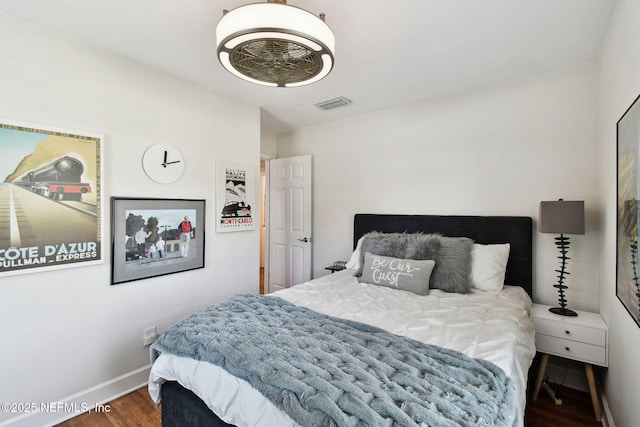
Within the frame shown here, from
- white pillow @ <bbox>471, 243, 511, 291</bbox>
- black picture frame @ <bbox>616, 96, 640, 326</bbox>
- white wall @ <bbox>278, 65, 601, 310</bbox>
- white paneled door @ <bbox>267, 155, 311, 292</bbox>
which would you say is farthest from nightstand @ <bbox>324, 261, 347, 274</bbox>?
black picture frame @ <bbox>616, 96, 640, 326</bbox>

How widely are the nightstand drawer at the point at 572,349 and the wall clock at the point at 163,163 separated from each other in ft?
10.3

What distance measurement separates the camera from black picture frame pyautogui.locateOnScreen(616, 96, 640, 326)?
50.2 inches

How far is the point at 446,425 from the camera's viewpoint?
2.91 ft

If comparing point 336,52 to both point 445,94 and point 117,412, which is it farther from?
point 117,412

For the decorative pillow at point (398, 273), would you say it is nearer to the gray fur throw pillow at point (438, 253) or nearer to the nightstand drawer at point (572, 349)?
the gray fur throw pillow at point (438, 253)

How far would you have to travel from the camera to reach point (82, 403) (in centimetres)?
207

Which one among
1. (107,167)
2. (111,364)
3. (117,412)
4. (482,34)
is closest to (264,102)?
(107,167)

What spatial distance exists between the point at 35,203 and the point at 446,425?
2486 millimetres

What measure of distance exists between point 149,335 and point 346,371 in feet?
6.60

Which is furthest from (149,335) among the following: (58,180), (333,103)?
(333,103)

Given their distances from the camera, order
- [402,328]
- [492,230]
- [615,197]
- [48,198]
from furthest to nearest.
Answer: [492,230], [48,198], [615,197], [402,328]

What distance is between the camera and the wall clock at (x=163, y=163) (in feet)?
7.93

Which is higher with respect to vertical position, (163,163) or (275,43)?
(275,43)

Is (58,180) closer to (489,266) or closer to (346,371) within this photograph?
(346,371)
